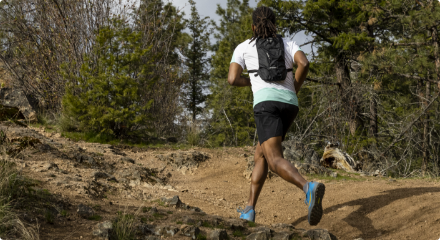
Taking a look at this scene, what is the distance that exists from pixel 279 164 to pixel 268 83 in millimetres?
762

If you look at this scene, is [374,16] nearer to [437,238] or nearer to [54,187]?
[437,238]

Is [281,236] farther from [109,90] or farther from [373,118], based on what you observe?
[373,118]

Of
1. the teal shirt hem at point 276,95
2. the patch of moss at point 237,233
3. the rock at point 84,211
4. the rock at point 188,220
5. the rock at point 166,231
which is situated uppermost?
the teal shirt hem at point 276,95

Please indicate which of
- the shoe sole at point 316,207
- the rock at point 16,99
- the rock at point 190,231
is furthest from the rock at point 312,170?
the rock at point 16,99

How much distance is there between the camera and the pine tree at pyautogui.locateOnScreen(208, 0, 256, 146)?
20.5 m

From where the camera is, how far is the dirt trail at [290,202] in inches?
144

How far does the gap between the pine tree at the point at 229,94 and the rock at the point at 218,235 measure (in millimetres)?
13184

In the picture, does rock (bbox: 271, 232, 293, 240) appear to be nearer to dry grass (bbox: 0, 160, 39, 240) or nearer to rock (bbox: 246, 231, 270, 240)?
rock (bbox: 246, 231, 270, 240)

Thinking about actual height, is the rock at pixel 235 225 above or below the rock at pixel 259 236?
below

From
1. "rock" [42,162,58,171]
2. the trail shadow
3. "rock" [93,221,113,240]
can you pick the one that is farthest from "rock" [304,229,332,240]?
"rock" [42,162,58,171]

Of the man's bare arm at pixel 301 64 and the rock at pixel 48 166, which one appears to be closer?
the man's bare arm at pixel 301 64

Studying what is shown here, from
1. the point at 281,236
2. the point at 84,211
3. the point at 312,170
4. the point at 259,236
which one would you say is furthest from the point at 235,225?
the point at 312,170

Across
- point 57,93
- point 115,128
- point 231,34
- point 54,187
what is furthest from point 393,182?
point 231,34

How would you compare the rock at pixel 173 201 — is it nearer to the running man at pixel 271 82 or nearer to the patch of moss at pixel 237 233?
the running man at pixel 271 82
